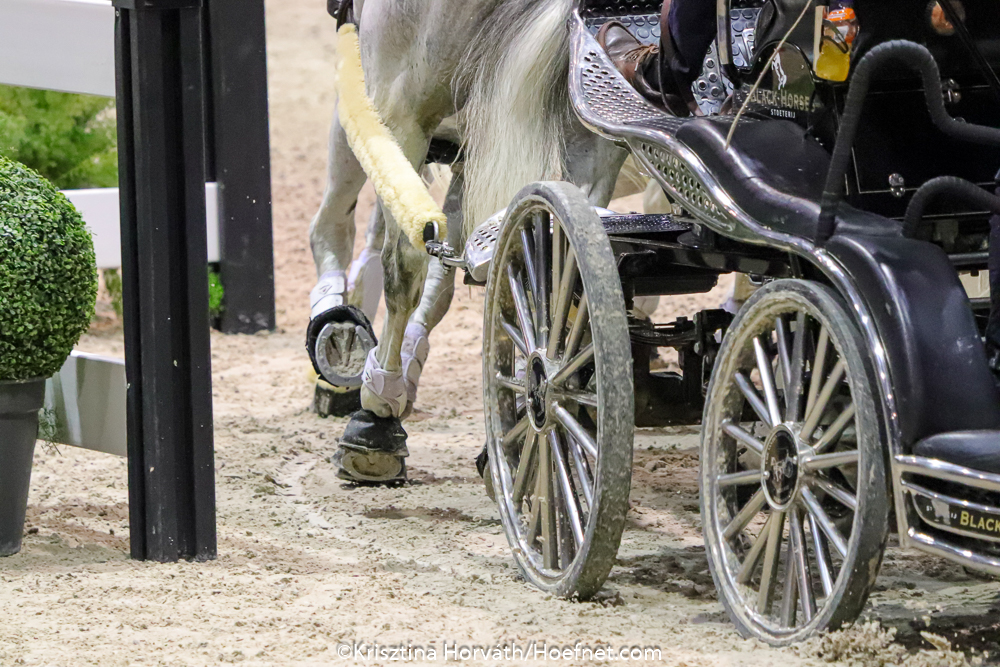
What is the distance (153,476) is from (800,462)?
1.69 m

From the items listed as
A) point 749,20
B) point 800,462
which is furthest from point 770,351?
point 749,20

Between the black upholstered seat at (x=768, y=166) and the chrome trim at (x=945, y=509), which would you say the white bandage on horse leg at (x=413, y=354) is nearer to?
the black upholstered seat at (x=768, y=166)

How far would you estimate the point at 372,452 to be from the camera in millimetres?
4508

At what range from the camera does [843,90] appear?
272 cm

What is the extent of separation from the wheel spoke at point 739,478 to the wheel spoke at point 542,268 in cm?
59

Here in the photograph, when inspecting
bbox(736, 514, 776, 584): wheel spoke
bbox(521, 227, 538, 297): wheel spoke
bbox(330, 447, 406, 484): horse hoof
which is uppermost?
bbox(521, 227, 538, 297): wheel spoke

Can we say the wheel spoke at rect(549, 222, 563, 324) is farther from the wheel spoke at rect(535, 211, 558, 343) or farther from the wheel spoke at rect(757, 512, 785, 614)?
the wheel spoke at rect(757, 512, 785, 614)

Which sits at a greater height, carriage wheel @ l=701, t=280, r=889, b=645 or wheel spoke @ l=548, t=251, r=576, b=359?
wheel spoke @ l=548, t=251, r=576, b=359

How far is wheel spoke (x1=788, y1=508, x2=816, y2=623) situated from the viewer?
257 cm

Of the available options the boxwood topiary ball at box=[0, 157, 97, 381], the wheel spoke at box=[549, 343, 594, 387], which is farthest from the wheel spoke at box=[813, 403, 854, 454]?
the boxwood topiary ball at box=[0, 157, 97, 381]

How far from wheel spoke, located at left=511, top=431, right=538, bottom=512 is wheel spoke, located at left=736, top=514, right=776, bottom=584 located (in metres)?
0.66

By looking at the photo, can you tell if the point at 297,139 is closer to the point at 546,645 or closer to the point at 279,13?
the point at 279,13

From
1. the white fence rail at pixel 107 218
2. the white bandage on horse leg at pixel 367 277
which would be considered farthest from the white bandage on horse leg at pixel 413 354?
the white fence rail at pixel 107 218

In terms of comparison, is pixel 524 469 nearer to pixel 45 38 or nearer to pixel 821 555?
pixel 821 555
